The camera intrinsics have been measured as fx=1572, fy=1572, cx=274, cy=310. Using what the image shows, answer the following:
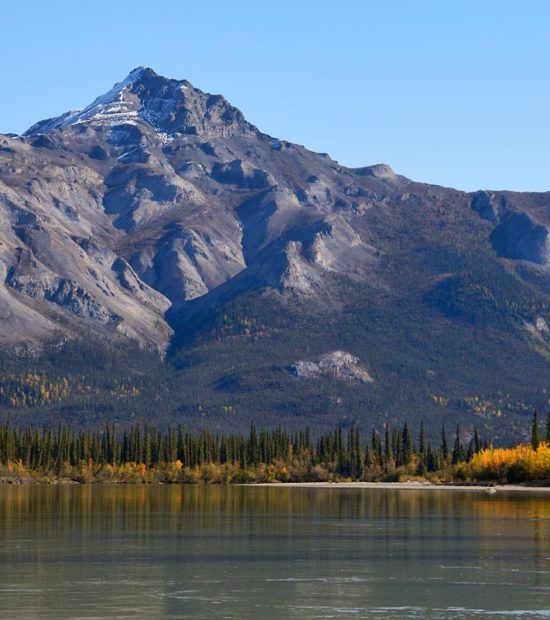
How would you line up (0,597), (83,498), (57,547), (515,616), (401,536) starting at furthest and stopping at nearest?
(83,498), (401,536), (57,547), (0,597), (515,616)

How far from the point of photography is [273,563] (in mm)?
89500

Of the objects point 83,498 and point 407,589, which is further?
point 83,498

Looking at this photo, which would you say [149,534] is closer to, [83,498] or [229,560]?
[229,560]

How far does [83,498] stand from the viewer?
178000mm

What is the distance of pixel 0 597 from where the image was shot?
239ft

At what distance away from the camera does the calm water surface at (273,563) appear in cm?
7025

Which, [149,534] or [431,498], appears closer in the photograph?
[149,534]

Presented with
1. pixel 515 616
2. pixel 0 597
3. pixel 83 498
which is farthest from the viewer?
pixel 83 498

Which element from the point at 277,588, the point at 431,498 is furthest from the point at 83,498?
the point at 277,588

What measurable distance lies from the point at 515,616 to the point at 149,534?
156 ft

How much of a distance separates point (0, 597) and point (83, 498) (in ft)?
347

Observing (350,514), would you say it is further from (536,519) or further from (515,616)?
(515,616)

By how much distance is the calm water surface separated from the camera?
230 ft

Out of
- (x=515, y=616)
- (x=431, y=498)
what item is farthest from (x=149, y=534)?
(x=431, y=498)
